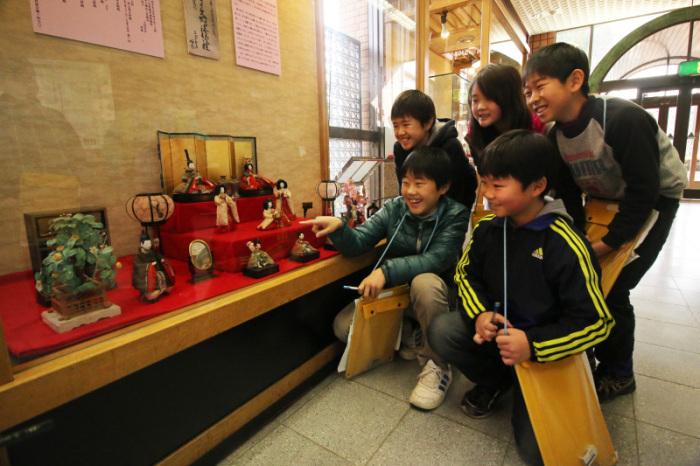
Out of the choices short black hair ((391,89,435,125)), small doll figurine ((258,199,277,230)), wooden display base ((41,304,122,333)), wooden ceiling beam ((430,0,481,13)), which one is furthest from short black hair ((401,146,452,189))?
wooden ceiling beam ((430,0,481,13))

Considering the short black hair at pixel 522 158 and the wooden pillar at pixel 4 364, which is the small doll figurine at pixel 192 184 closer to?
the wooden pillar at pixel 4 364

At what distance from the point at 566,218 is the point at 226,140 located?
1401 mm

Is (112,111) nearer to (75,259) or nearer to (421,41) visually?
(75,259)

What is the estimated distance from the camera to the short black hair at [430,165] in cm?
162

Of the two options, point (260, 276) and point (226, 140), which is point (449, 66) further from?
point (260, 276)

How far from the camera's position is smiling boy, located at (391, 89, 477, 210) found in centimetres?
181

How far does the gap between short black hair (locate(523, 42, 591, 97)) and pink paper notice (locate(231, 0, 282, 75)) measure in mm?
1240

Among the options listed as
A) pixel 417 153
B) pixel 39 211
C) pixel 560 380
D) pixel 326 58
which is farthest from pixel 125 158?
pixel 560 380

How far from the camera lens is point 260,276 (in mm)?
1392

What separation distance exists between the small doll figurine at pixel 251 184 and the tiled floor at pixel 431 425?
94 centimetres

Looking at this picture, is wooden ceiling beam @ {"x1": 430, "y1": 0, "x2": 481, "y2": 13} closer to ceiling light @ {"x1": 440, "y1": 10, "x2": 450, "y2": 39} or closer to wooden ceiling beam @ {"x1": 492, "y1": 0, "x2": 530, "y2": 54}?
ceiling light @ {"x1": 440, "y1": 10, "x2": 450, "y2": 39}

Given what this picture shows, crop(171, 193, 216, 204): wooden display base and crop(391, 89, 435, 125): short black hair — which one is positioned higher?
crop(391, 89, 435, 125): short black hair

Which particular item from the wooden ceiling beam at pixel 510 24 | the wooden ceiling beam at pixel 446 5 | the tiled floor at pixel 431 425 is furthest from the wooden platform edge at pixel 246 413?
the wooden ceiling beam at pixel 510 24

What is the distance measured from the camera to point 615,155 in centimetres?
133
